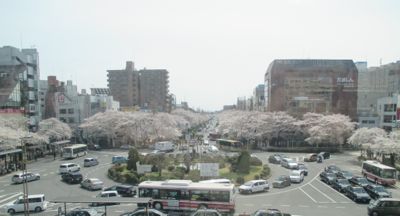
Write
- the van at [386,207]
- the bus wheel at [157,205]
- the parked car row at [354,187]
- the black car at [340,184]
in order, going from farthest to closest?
the black car at [340,184], the parked car row at [354,187], the bus wheel at [157,205], the van at [386,207]

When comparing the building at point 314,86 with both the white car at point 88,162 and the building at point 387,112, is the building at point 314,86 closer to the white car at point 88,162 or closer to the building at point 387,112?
the building at point 387,112

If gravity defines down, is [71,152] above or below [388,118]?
below

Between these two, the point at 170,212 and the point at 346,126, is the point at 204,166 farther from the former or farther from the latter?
the point at 346,126

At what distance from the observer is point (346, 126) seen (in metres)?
59.8

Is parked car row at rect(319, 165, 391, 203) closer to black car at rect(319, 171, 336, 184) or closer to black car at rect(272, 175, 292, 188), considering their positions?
black car at rect(319, 171, 336, 184)

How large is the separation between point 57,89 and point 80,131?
16.2m

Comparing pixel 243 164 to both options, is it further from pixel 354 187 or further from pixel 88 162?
pixel 88 162

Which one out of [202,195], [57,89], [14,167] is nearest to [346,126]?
[202,195]

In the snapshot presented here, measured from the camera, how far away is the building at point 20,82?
179 feet

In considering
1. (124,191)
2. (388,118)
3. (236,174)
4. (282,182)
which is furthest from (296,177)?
(388,118)

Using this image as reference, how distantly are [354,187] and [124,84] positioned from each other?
389ft

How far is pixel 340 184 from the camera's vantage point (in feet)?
97.2

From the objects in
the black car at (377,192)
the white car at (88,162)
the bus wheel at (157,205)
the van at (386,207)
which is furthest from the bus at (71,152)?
the van at (386,207)

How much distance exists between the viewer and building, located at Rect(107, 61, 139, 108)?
135375 millimetres
